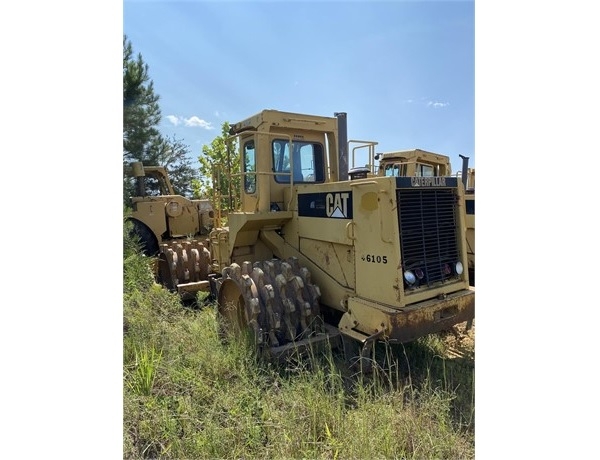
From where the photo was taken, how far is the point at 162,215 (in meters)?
8.69

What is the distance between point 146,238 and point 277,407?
21.2 feet

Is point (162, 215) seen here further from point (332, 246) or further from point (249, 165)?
point (332, 246)

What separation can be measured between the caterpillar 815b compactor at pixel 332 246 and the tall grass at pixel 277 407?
392mm

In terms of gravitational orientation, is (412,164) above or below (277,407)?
above

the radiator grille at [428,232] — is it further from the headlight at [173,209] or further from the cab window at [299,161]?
the headlight at [173,209]

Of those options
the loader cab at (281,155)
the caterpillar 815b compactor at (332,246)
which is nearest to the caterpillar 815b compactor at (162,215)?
the loader cab at (281,155)

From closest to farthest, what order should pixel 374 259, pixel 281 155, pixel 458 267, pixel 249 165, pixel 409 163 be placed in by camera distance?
pixel 374 259, pixel 458 267, pixel 281 155, pixel 249 165, pixel 409 163

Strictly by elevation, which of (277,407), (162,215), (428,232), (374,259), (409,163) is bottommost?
(277,407)

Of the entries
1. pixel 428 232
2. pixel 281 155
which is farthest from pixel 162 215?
pixel 428 232

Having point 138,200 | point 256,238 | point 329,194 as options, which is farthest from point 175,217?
point 329,194

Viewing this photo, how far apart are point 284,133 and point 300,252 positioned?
1548mm

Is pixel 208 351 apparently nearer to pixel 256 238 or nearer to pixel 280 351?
pixel 280 351

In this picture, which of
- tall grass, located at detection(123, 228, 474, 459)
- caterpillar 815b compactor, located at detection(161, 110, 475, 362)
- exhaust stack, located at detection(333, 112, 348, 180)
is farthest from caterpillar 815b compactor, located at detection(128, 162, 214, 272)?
tall grass, located at detection(123, 228, 474, 459)

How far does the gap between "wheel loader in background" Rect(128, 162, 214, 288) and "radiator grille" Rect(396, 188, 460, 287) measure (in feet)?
19.1
